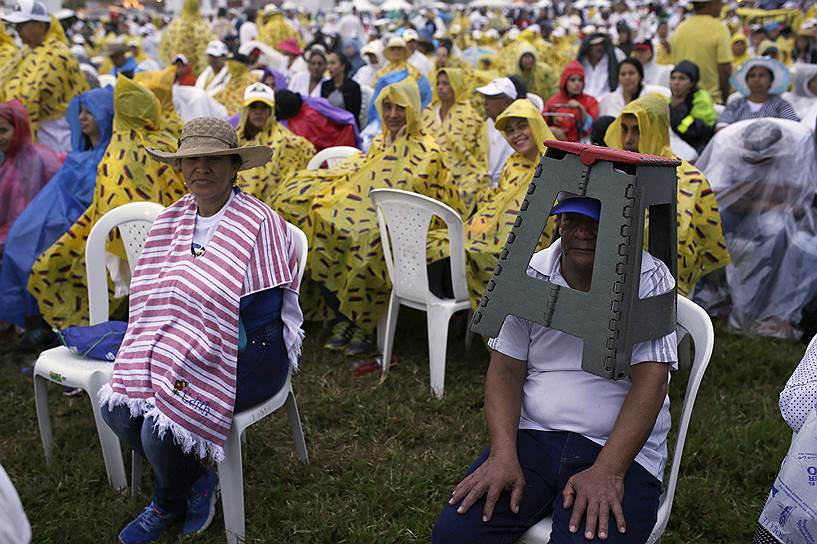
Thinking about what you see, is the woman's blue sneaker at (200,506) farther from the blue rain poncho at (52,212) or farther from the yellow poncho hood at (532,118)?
the yellow poncho hood at (532,118)

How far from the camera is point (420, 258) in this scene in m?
3.80

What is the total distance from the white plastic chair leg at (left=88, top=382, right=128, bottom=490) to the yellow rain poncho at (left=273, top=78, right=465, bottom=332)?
1.55m

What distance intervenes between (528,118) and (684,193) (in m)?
0.86

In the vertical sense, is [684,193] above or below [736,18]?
above

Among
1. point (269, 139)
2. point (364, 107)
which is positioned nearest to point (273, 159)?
point (269, 139)

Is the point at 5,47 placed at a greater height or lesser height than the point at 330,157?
lesser

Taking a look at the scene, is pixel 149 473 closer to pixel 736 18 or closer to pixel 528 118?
pixel 528 118

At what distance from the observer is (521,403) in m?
2.24

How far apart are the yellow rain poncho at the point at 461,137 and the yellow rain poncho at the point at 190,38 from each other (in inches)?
249

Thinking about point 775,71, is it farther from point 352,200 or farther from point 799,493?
point 799,493

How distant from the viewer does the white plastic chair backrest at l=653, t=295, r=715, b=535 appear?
2.24 m

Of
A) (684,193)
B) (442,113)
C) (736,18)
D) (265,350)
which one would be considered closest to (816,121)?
(684,193)

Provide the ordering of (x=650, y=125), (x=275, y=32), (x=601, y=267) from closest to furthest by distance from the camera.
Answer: (x=601, y=267), (x=650, y=125), (x=275, y=32)

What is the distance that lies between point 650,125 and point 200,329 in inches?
93.3
